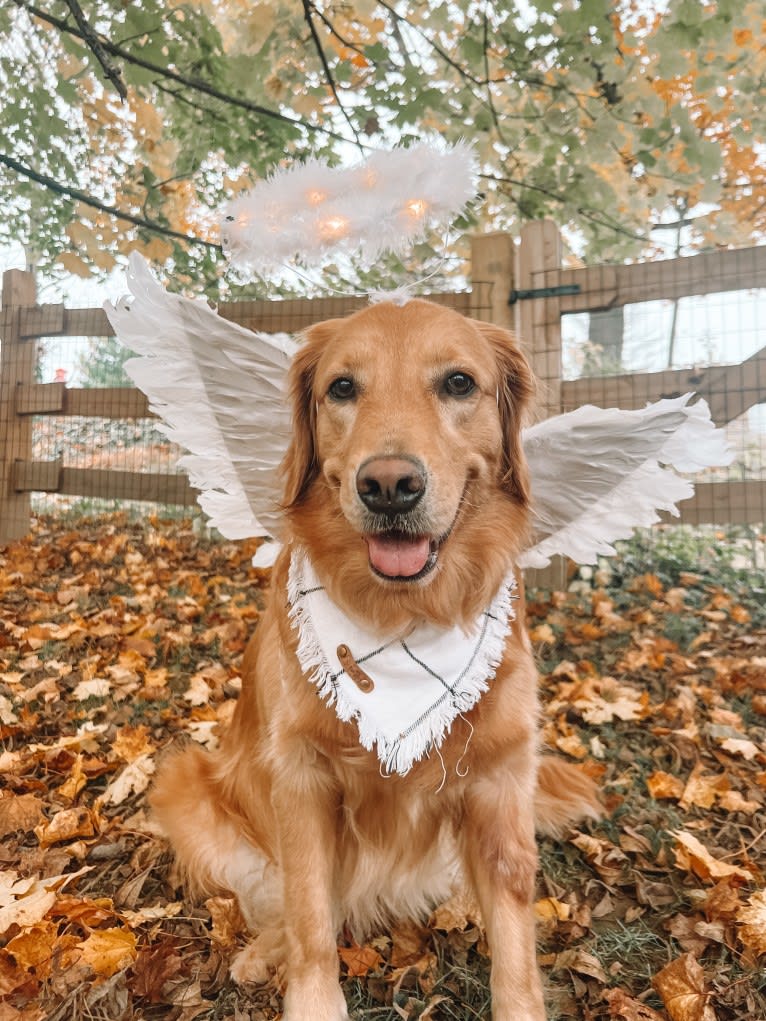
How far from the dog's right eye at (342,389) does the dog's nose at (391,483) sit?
1.25ft

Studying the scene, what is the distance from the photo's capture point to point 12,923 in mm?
1707

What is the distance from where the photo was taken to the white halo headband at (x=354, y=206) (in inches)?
70.9

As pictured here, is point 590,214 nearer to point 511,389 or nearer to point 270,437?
point 511,389

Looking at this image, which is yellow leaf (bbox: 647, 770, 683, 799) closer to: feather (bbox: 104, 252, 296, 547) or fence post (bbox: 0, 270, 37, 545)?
feather (bbox: 104, 252, 296, 547)

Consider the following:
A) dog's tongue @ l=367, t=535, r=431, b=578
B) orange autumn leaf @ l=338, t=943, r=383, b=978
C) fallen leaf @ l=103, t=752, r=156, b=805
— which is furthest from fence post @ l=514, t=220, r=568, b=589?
orange autumn leaf @ l=338, t=943, r=383, b=978

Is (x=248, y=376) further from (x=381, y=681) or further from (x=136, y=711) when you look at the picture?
(x=136, y=711)

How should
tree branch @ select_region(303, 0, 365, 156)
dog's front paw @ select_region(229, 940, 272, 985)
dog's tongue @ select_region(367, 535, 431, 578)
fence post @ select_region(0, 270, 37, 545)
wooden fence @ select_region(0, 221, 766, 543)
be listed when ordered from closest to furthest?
dog's tongue @ select_region(367, 535, 431, 578), dog's front paw @ select_region(229, 940, 272, 985), tree branch @ select_region(303, 0, 365, 156), wooden fence @ select_region(0, 221, 766, 543), fence post @ select_region(0, 270, 37, 545)

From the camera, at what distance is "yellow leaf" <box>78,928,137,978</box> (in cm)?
162

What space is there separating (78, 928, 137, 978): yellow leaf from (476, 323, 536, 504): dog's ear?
159cm

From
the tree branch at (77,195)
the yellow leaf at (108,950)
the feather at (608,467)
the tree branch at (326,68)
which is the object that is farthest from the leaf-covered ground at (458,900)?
the tree branch at (326,68)

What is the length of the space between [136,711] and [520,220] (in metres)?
4.54

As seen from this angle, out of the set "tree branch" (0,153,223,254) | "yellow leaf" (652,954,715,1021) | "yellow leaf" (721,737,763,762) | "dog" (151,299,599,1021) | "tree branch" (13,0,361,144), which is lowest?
"yellow leaf" (652,954,715,1021)

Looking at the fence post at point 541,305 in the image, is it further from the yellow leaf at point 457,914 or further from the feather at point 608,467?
the yellow leaf at point 457,914

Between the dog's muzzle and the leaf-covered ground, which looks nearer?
the dog's muzzle
